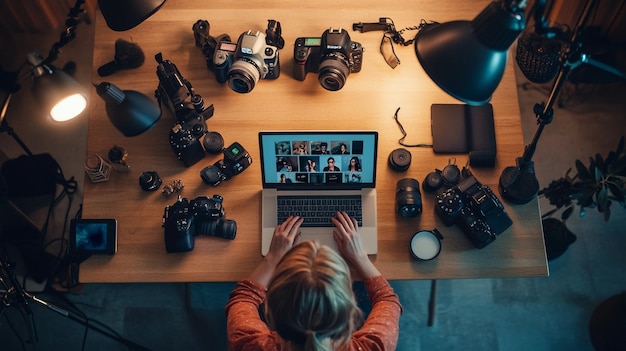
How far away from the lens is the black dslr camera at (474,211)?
199 centimetres

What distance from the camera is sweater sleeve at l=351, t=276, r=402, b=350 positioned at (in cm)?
172

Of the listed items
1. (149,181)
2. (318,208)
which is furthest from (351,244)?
(149,181)

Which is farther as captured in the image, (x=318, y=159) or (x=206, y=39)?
(x=206, y=39)

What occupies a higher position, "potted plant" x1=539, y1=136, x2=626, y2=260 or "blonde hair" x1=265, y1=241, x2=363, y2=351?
"blonde hair" x1=265, y1=241, x2=363, y2=351

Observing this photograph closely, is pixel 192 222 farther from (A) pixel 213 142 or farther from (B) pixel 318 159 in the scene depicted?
(B) pixel 318 159

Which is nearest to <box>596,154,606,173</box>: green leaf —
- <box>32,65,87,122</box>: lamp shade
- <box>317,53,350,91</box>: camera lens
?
<box>317,53,350,91</box>: camera lens

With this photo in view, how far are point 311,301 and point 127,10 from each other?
1.03 meters

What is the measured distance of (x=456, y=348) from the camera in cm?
273

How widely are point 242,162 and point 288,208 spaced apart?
25 cm

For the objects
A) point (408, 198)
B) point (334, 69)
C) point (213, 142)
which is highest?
point (334, 69)

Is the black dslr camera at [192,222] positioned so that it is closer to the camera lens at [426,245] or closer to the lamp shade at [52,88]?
the lamp shade at [52,88]

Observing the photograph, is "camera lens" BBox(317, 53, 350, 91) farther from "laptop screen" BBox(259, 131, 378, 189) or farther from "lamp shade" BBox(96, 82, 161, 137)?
"lamp shade" BBox(96, 82, 161, 137)

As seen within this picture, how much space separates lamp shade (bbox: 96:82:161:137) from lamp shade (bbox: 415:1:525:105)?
2.82ft

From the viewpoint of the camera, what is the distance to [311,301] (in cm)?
139
